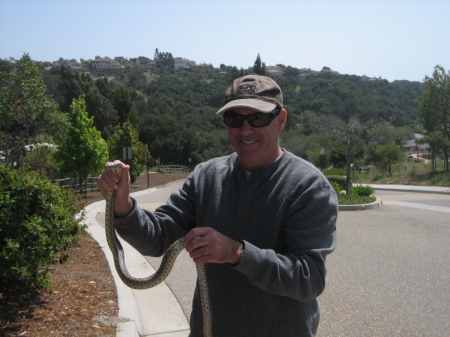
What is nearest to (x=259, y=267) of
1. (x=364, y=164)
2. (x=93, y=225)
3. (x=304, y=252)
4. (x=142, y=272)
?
(x=304, y=252)

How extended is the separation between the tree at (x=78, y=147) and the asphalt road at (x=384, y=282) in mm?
13182

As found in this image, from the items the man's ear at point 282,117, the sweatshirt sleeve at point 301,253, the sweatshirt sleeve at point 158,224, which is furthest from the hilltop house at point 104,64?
the sweatshirt sleeve at point 301,253

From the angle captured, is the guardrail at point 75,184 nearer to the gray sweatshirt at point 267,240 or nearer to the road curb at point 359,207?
the road curb at point 359,207

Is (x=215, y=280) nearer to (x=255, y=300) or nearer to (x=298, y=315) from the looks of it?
(x=255, y=300)

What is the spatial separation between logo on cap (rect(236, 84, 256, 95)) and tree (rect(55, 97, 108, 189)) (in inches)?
783

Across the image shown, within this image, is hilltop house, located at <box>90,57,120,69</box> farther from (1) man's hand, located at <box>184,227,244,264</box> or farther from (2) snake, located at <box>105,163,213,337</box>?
(1) man's hand, located at <box>184,227,244,264</box>

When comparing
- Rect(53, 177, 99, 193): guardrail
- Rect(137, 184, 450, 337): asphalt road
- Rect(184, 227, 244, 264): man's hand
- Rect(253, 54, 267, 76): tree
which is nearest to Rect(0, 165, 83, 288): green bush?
Rect(137, 184, 450, 337): asphalt road

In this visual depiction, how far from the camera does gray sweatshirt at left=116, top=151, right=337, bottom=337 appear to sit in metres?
1.79

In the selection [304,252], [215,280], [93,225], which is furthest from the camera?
[93,225]

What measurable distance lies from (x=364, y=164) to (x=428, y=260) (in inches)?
1363

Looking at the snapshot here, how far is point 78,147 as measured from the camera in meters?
21.3

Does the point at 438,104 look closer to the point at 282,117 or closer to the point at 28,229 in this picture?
the point at 28,229

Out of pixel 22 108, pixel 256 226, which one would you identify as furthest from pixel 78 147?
pixel 256 226

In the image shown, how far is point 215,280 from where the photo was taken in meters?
2.04
